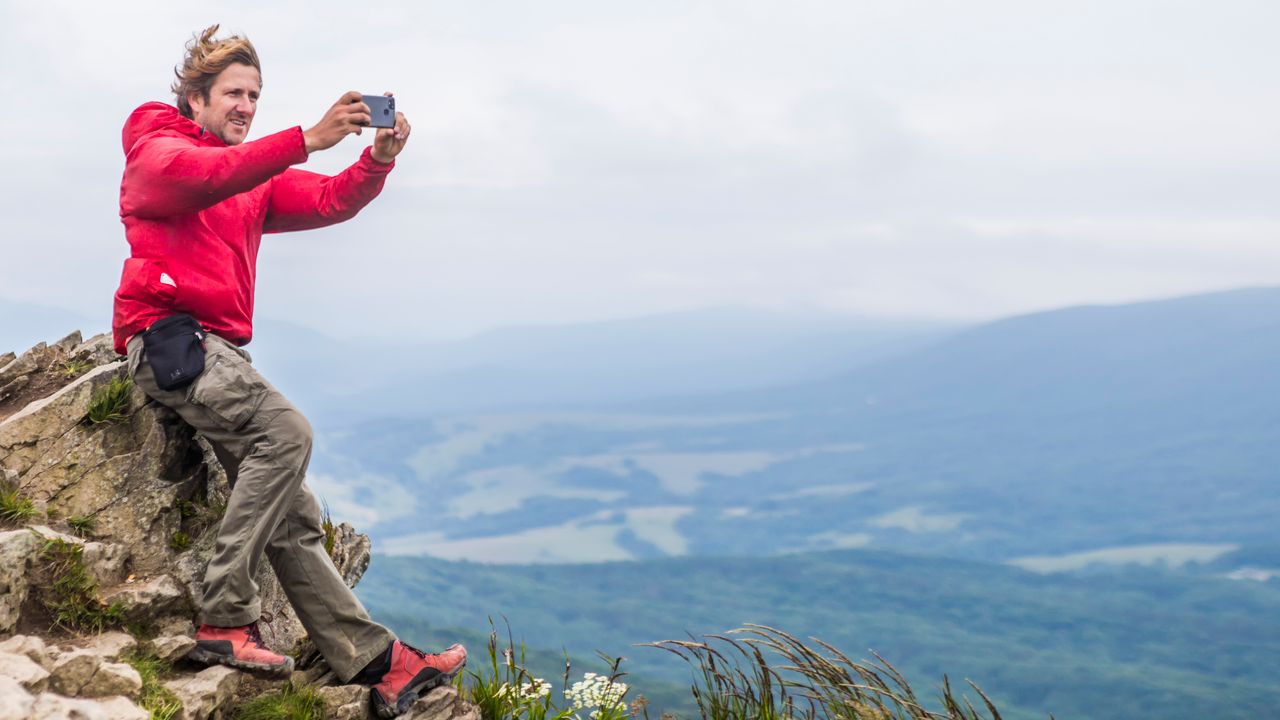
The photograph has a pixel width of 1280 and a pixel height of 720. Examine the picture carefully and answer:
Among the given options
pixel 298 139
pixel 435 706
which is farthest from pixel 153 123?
pixel 435 706

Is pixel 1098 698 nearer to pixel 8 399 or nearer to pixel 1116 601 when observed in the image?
pixel 1116 601

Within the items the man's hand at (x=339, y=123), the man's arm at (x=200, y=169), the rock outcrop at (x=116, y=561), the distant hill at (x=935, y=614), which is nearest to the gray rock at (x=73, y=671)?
the rock outcrop at (x=116, y=561)

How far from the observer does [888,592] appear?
17838 cm

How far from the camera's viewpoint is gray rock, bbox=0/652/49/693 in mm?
5133

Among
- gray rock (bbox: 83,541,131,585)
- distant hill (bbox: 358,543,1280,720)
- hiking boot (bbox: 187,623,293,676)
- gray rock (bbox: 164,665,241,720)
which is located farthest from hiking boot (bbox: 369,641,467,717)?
distant hill (bbox: 358,543,1280,720)

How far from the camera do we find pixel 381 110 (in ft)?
19.6

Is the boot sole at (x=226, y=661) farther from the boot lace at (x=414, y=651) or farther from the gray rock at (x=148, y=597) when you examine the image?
the boot lace at (x=414, y=651)

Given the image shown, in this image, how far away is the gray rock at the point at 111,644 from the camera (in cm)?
580

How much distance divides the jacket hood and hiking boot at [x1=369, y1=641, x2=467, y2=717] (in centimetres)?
309

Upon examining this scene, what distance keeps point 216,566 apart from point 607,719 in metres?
2.50

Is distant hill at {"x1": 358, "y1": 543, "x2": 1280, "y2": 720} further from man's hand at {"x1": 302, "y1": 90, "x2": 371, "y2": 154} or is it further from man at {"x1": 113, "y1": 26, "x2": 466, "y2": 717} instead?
man's hand at {"x1": 302, "y1": 90, "x2": 371, "y2": 154}

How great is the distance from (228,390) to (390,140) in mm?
1676

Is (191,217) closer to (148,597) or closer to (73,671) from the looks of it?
(148,597)

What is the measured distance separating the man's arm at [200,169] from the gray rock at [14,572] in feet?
6.15
